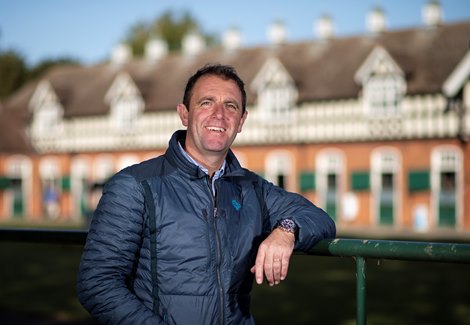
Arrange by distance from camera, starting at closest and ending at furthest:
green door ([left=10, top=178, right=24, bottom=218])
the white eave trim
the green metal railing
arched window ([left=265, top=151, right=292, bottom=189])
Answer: the green metal railing < the white eave trim < arched window ([left=265, top=151, right=292, bottom=189]) < green door ([left=10, top=178, right=24, bottom=218])

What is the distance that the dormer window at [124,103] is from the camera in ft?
127

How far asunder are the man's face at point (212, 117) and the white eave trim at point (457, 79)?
27.7 m

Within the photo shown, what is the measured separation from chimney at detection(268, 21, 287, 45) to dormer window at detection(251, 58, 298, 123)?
13.4 feet

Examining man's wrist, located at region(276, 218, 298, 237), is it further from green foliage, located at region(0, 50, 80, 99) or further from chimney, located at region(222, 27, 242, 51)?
green foliage, located at region(0, 50, 80, 99)

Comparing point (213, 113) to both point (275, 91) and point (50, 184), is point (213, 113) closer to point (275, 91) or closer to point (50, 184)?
point (275, 91)

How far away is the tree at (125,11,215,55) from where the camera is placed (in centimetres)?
6562

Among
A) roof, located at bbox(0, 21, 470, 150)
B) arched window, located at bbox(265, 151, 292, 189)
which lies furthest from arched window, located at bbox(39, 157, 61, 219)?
arched window, located at bbox(265, 151, 292, 189)

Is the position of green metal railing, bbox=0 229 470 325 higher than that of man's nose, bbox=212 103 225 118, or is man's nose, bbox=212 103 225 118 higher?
man's nose, bbox=212 103 225 118

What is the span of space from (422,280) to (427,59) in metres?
20.0

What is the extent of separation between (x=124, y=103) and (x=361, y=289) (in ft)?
122

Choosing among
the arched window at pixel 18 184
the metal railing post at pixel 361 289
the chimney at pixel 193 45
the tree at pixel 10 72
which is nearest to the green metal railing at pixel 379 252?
the metal railing post at pixel 361 289

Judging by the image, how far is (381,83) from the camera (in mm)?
31922

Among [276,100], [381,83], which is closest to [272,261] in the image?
[381,83]

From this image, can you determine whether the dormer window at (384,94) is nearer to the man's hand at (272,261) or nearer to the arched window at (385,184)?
the arched window at (385,184)
